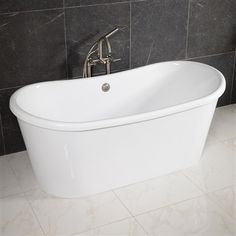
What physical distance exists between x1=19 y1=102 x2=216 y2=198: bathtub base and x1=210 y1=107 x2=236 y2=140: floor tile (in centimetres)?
53

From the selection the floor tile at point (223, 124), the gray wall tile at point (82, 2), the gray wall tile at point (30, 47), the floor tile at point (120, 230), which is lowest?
the floor tile at point (223, 124)

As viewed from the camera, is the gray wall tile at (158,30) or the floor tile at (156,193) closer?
the floor tile at (156,193)

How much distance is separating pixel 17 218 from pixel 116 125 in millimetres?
758

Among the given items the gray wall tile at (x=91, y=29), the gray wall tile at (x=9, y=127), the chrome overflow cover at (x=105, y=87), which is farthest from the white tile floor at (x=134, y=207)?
the gray wall tile at (x=91, y=29)

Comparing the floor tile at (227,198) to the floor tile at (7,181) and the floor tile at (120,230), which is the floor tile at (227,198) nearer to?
the floor tile at (120,230)

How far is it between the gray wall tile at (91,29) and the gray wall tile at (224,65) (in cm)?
73

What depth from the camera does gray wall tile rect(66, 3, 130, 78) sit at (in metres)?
2.99

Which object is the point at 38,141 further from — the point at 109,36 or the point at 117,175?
the point at 109,36

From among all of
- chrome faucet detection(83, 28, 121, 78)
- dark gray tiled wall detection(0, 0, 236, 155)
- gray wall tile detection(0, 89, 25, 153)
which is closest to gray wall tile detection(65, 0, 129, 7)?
dark gray tiled wall detection(0, 0, 236, 155)

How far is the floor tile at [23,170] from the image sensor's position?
281cm

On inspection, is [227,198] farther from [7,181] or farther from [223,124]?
[7,181]

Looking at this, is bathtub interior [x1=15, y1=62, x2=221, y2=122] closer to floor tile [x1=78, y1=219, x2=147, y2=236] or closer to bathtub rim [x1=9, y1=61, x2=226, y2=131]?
bathtub rim [x1=9, y1=61, x2=226, y2=131]

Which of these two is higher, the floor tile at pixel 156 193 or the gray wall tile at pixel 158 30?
the gray wall tile at pixel 158 30

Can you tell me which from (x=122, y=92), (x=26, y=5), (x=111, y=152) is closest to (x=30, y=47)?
(x=26, y=5)
